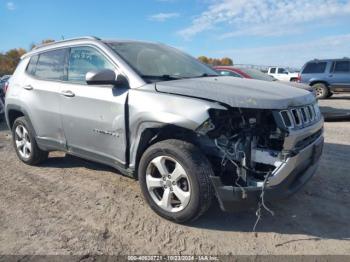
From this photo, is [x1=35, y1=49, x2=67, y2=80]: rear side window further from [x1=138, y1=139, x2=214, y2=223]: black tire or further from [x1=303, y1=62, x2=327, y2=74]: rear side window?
[x1=303, y1=62, x2=327, y2=74]: rear side window

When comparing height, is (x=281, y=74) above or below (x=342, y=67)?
below

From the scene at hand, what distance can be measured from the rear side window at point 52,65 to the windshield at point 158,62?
88cm

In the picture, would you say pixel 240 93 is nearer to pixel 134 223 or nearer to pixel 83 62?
pixel 134 223

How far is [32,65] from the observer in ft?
17.4

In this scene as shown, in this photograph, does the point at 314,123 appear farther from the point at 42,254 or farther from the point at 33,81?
the point at 33,81

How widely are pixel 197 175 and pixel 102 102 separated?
56.2 inches

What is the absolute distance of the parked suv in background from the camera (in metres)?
15.9

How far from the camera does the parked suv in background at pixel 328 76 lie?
52.2 feet

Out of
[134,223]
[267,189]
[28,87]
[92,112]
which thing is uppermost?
[28,87]

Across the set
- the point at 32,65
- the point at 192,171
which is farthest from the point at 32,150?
the point at 192,171

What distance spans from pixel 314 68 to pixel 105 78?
49.6 feet

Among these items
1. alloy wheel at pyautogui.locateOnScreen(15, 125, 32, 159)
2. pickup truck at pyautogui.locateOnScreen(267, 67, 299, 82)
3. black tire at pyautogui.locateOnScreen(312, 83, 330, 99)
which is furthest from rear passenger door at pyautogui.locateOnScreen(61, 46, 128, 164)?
pickup truck at pyautogui.locateOnScreen(267, 67, 299, 82)

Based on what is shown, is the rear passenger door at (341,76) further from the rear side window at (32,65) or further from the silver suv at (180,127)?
the rear side window at (32,65)

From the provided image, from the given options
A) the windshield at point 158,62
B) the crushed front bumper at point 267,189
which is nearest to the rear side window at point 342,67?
the windshield at point 158,62
